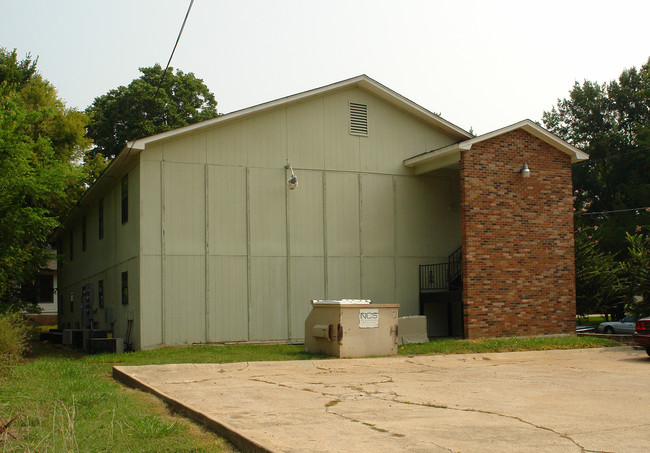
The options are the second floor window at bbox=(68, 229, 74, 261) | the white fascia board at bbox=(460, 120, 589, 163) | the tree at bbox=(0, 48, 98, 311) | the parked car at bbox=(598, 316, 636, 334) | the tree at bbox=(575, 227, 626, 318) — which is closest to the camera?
the white fascia board at bbox=(460, 120, 589, 163)

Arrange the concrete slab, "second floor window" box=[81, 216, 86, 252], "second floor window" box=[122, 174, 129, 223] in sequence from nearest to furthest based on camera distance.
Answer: the concrete slab, "second floor window" box=[122, 174, 129, 223], "second floor window" box=[81, 216, 86, 252]

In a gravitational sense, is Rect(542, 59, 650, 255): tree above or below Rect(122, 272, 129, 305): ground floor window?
above

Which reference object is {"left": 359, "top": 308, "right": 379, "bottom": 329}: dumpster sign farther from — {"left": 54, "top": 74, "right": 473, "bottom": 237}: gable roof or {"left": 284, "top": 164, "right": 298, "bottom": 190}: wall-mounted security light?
{"left": 54, "top": 74, "right": 473, "bottom": 237}: gable roof

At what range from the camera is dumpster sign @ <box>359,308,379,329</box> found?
1500cm

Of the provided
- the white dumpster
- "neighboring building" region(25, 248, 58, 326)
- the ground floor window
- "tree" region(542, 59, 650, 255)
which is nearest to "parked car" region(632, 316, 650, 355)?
the white dumpster

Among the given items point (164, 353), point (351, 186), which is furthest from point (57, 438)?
point (351, 186)

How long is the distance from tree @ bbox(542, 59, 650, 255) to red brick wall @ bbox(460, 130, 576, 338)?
23348mm

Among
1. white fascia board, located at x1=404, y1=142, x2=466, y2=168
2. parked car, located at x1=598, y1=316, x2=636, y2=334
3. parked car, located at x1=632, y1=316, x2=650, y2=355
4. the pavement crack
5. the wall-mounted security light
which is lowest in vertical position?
parked car, located at x1=598, y1=316, x2=636, y2=334

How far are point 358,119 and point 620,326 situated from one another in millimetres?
19197

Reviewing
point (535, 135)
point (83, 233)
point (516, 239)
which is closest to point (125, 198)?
point (83, 233)

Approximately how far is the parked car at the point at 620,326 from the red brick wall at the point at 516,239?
544 inches

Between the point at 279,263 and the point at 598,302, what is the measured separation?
14.2 meters

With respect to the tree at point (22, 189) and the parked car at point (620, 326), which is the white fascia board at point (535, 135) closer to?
the tree at point (22, 189)

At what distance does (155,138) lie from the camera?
710 inches
